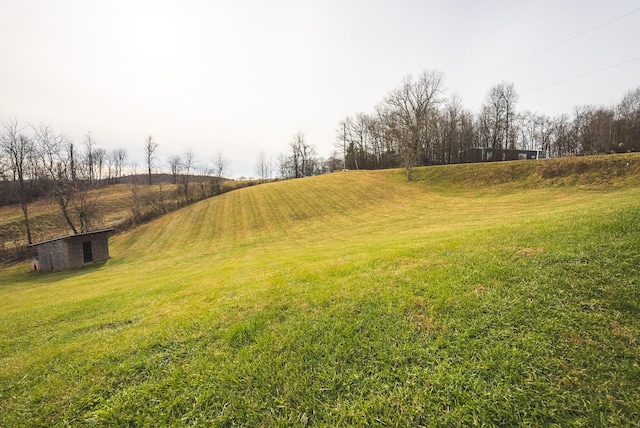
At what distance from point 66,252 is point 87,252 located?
169 centimetres

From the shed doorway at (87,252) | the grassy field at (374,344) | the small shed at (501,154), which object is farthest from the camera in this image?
the small shed at (501,154)

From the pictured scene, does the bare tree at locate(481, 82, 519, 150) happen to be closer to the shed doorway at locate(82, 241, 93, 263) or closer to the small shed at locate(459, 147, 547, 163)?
the small shed at locate(459, 147, 547, 163)

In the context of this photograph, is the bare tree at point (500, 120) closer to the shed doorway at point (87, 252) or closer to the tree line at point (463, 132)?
the tree line at point (463, 132)

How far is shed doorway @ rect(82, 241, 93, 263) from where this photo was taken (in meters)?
24.8

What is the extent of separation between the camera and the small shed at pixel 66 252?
922 inches

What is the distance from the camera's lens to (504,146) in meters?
57.8

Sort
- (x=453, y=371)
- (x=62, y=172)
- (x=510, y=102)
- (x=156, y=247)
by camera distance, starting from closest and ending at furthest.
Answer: (x=453, y=371) → (x=156, y=247) → (x=62, y=172) → (x=510, y=102)

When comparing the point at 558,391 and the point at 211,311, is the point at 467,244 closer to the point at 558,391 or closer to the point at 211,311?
the point at 558,391

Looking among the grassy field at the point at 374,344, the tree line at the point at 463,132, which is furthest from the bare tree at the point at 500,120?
the grassy field at the point at 374,344

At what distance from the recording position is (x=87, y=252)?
25.1 meters

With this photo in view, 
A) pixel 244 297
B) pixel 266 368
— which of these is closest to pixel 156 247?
pixel 244 297

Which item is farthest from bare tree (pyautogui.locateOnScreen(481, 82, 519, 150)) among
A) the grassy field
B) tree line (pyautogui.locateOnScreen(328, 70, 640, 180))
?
the grassy field

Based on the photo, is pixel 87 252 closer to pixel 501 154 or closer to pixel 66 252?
pixel 66 252

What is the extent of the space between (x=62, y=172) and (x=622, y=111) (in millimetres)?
86734
